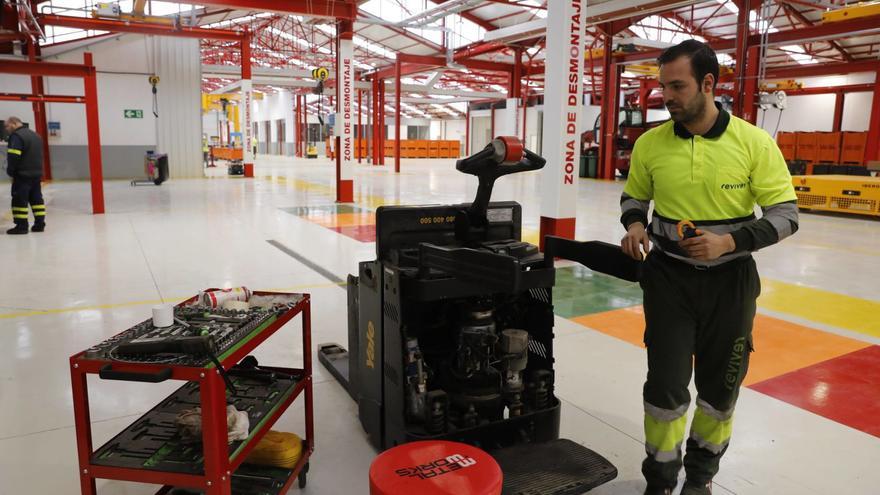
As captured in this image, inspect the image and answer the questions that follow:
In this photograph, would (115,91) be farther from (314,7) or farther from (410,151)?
(410,151)

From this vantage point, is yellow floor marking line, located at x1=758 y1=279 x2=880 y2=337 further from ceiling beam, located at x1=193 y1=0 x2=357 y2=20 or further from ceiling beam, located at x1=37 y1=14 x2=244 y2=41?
ceiling beam, located at x1=37 y1=14 x2=244 y2=41

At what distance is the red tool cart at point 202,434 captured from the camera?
1622 millimetres

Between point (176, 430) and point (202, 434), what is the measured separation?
392 mm

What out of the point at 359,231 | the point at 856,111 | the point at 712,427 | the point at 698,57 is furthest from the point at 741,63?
the point at 856,111

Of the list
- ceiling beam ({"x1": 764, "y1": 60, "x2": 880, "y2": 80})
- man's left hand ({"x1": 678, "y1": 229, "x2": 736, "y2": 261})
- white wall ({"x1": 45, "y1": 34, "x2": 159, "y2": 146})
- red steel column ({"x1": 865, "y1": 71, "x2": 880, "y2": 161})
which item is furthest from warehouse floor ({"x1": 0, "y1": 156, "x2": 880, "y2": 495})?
ceiling beam ({"x1": 764, "y1": 60, "x2": 880, "y2": 80})

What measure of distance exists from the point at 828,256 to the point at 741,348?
21.4 feet

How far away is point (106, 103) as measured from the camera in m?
18.5

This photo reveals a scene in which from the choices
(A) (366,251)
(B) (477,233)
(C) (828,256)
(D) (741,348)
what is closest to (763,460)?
(D) (741,348)

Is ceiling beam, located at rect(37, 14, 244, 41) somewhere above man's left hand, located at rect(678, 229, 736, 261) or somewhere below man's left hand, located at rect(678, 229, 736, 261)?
above

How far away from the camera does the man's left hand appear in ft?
5.82

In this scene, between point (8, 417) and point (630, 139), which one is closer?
point (8, 417)

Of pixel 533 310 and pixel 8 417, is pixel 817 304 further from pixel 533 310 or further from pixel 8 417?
pixel 8 417

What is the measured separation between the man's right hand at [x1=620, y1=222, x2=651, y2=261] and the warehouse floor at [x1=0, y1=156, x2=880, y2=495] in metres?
1.00

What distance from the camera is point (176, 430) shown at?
2.02 metres
